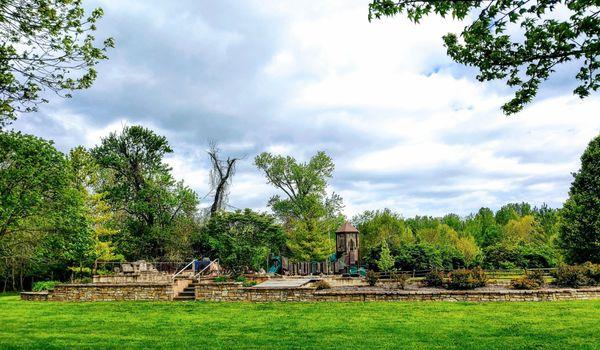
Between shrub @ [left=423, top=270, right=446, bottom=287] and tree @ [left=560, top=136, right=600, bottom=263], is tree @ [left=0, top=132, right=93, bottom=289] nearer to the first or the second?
shrub @ [left=423, top=270, right=446, bottom=287]

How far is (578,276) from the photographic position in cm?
1705

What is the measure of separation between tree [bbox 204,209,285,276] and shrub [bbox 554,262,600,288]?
13.4m

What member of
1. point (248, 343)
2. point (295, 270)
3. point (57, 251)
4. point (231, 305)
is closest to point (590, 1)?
point (248, 343)

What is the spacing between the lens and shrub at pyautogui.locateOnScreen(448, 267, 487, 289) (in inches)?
674

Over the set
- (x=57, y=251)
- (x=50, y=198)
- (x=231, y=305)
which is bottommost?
(x=231, y=305)

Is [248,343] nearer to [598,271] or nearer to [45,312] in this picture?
[45,312]

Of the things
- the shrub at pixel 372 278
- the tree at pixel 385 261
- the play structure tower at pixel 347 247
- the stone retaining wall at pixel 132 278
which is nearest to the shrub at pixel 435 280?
the shrub at pixel 372 278

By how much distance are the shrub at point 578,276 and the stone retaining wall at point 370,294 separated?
1.21 meters

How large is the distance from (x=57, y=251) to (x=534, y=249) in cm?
2740

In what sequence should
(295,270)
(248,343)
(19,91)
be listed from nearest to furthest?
(19,91) → (248,343) → (295,270)

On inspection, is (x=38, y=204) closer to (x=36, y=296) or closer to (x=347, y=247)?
(x=36, y=296)

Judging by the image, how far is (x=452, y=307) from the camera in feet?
46.9

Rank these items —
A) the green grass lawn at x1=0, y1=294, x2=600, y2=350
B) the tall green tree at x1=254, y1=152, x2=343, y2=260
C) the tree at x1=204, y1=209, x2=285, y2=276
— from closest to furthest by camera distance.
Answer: the green grass lawn at x1=0, y1=294, x2=600, y2=350, the tree at x1=204, y1=209, x2=285, y2=276, the tall green tree at x1=254, y1=152, x2=343, y2=260

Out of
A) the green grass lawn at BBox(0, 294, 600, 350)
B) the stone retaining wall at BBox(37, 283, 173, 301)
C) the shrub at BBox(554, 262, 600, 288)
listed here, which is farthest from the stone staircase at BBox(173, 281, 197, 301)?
the shrub at BBox(554, 262, 600, 288)
